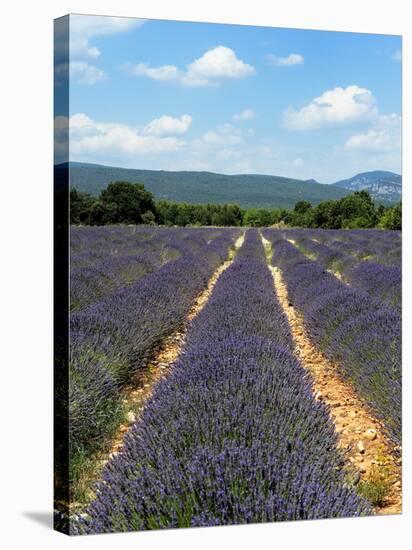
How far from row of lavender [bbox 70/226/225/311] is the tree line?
71mm

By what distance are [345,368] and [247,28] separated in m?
2.14

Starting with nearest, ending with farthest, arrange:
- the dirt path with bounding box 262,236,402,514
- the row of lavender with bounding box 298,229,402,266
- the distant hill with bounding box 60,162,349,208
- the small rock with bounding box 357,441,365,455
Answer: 1. the distant hill with bounding box 60,162,349,208
2. the dirt path with bounding box 262,236,402,514
3. the small rock with bounding box 357,441,365,455
4. the row of lavender with bounding box 298,229,402,266

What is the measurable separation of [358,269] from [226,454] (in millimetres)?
3608

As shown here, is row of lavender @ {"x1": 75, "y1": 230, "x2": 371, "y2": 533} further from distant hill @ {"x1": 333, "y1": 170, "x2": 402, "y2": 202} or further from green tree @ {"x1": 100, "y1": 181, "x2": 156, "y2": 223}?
distant hill @ {"x1": 333, "y1": 170, "x2": 402, "y2": 202}

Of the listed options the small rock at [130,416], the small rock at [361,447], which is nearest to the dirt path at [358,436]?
the small rock at [361,447]

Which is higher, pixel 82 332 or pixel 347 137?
pixel 347 137

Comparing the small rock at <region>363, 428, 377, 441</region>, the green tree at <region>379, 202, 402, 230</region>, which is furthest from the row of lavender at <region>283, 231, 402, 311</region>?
the small rock at <region>363, 428, 377, 441</region>

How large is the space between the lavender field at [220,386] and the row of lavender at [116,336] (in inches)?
0.4

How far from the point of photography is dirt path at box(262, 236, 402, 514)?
3.75 m

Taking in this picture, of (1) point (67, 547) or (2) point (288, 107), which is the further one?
(2) point (288, 107)

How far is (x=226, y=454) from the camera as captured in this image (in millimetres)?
2977
